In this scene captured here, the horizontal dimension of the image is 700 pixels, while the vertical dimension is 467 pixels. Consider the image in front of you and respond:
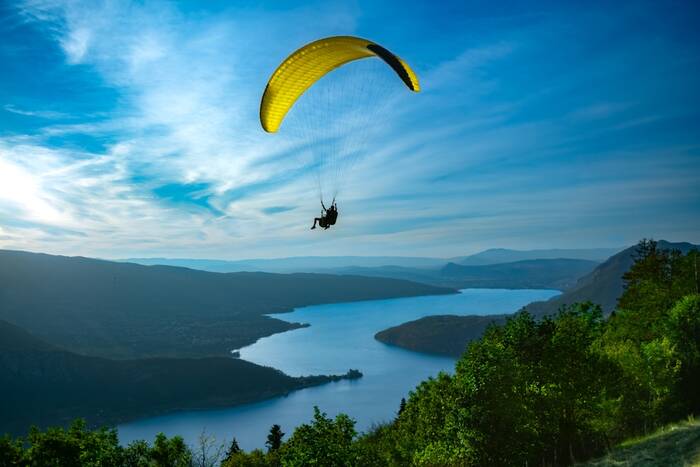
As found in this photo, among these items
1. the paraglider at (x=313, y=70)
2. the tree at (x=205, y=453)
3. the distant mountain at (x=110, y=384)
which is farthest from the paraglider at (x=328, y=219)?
the distant mountain at (x=110, y=384)

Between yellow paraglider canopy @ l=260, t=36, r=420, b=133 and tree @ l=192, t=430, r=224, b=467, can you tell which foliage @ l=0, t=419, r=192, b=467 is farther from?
yellow paraglider canopy @ l=260, t=36, r=420, b=133

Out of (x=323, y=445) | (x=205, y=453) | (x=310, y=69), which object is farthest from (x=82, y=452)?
(x=205, y=453)

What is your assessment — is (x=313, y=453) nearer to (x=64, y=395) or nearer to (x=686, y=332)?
(x=686, y=332)

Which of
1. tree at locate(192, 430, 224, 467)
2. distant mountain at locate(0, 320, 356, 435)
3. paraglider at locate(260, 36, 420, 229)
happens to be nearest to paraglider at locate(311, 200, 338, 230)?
paraglider at locate(260, 36, 420, 229)

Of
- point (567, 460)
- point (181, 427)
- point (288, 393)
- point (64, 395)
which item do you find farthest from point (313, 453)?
point (64, 395)

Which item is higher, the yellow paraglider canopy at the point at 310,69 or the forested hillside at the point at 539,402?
the yellow paraglider canopy at the point at 310,69

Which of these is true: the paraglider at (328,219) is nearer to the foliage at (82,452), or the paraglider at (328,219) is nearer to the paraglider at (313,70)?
the paraglider at (313,70)
